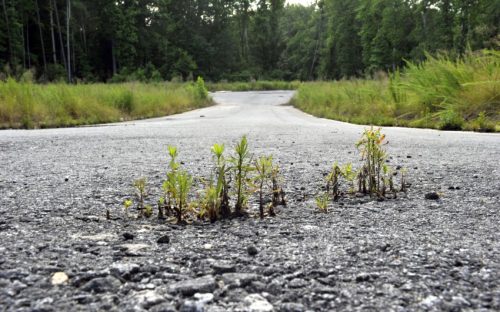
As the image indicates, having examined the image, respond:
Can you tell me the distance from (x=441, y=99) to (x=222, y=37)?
52.7 metres

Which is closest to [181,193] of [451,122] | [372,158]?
[372,158]

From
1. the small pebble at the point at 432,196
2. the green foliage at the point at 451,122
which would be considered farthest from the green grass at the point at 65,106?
the small pebble at the point at 432,196

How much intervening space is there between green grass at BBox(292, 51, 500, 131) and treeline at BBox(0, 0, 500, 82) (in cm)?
2064

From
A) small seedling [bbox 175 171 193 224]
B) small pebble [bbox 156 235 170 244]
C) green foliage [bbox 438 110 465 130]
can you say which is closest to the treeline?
green foliage [bbox 438 110 465 130]

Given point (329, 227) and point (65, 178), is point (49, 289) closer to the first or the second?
point (329, 227)

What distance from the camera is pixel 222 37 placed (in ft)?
193

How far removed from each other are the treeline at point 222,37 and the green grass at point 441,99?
67.7 feet

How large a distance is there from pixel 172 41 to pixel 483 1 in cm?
3792

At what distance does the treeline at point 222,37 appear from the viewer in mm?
36312

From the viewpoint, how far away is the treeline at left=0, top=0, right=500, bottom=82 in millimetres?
36312

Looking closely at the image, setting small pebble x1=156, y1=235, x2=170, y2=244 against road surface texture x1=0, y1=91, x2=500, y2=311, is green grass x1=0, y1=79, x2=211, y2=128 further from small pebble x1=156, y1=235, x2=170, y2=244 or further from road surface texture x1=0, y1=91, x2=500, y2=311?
small pebble x1=156, y1=235, x2=170, y2=244

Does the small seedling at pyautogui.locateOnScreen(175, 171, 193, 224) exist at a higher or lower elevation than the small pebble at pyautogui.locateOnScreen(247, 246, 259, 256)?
higher

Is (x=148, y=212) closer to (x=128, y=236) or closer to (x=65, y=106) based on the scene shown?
(x=128, y=236)

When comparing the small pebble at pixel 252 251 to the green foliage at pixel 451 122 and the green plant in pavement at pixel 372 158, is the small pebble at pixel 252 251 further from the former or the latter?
the green foliage at pixel 451 122
